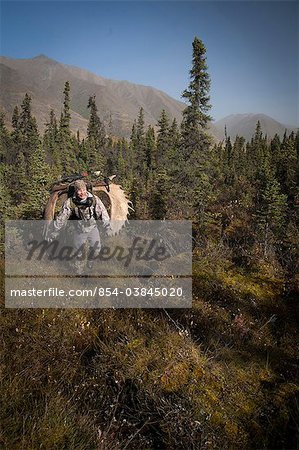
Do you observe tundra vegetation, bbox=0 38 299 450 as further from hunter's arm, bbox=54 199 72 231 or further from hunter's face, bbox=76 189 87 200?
hunter's face, bbox=76 189 87 200

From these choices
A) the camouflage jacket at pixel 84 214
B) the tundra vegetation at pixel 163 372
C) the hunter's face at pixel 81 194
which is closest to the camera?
the tundra vegetation at pixel 163 372

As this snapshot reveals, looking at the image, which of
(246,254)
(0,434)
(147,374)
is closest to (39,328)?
(147,374)

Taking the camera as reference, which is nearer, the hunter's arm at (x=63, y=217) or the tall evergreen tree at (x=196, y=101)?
the hunter's arm at (x=63, y=217)

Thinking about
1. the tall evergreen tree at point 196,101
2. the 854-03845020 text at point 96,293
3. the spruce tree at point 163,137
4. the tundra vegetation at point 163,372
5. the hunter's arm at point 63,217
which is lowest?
the tundra vegetation at point 163,372

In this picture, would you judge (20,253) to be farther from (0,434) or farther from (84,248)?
(0,434)

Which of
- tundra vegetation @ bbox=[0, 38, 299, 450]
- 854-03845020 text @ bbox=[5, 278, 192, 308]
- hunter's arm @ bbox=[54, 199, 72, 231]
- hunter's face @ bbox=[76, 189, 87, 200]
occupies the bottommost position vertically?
tundra vegetation @ bbox=[0, 38, 299, 450]

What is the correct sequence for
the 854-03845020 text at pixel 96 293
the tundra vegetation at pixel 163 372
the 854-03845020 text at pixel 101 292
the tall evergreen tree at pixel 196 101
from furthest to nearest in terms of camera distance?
1. the tall evergreen tree at pixel 196 101
2. the 854-03845020 text at pixel 101 292
3. the 854-03845020 text at pixel 96 293
4. the tundra vegetation at pixel 163 372

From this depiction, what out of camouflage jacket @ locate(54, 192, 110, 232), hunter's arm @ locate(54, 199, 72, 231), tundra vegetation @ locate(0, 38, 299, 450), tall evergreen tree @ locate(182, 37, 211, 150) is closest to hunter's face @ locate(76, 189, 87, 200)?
camouflage jacket @ locate(54, 192, 110, 232)

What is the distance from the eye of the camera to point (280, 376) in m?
4.50

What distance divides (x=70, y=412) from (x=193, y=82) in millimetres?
17748

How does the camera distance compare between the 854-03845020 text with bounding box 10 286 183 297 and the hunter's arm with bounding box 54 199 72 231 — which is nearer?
the 854-03845020 text with bounding box 10 286 183 297

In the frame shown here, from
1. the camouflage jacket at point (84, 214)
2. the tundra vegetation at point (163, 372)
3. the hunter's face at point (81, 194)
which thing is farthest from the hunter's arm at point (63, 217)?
the tundra vegetation at point (163, 372)

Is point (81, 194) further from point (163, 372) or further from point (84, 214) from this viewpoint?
point (163, 372)

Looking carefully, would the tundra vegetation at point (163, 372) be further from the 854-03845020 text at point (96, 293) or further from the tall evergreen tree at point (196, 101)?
the tall evergreen tree at point (196, 101)
